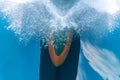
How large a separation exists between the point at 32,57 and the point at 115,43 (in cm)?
24

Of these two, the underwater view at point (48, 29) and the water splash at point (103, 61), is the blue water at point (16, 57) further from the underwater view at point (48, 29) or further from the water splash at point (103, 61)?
the water splash at point (103, 61)

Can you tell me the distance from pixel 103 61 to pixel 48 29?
19 cm

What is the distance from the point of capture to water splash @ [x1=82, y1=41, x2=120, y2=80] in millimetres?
703

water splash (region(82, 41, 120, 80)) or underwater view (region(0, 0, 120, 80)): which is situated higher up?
underwater view (region(0, 0, 120, 80))

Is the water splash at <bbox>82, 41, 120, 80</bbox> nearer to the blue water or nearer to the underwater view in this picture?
the underwater view

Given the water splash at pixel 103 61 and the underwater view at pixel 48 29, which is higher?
the underwater view at pixel 48 29

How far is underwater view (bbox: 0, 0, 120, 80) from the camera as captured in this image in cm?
66

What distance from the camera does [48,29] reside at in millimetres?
680

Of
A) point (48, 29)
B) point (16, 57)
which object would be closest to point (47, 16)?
point (48, 29)

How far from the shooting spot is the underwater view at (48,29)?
66cm

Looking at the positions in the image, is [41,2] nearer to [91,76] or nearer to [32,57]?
[32,57]

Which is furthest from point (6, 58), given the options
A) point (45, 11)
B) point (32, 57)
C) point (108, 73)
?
point (108, 73)

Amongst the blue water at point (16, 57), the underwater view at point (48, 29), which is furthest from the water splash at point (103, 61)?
the blue water at point (16, 57)

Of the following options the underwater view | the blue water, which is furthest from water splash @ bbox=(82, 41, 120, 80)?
the blue water
